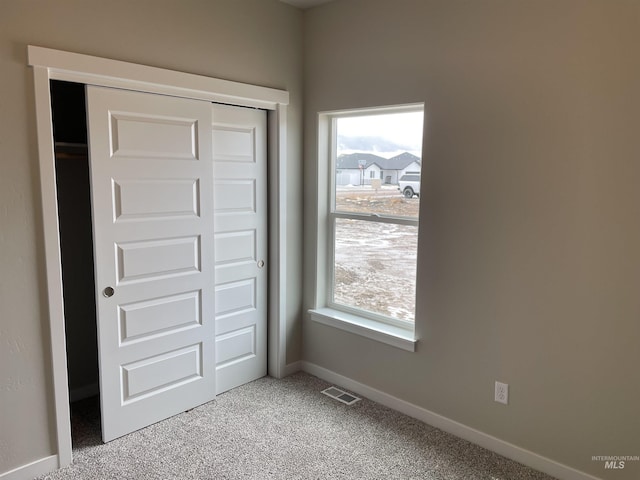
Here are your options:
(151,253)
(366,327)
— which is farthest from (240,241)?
(366,327)

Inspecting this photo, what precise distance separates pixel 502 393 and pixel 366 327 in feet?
3.15

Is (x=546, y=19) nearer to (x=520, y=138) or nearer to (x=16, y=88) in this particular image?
(x=520, y=138)

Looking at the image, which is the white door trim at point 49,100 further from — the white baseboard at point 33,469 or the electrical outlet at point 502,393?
the electrical outlet at point 502,393

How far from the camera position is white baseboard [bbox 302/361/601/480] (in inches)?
97.8

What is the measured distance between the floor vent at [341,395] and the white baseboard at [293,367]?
387mm

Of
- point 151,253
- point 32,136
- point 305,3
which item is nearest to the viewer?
point 32,136

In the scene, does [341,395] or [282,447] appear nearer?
[282,447]

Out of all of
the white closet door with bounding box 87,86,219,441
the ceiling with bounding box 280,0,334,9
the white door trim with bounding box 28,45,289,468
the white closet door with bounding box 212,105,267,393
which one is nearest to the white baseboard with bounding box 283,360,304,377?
the white closet door with bounding box 212,105,267,393

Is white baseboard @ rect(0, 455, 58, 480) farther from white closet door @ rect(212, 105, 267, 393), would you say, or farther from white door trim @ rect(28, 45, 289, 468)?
white closet door @ rect(212, 105, 267, 393)

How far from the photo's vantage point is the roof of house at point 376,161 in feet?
10.2

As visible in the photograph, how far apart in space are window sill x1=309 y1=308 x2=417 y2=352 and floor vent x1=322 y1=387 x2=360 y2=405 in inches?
17.4

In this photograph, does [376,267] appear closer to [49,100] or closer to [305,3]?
[305,3]

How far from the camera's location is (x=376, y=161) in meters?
3.29

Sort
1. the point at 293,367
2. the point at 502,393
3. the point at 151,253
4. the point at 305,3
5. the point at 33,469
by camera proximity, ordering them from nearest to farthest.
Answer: the point at 33,469 → the point at 502,393 → the point at 151,253 → the point at 305,3 → the point at 293,367
